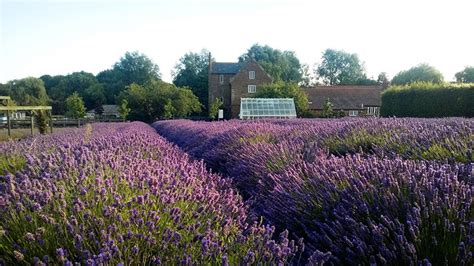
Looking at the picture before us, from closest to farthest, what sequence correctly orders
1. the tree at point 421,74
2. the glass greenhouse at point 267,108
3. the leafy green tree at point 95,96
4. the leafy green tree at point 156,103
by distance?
the glass greenhouse at point 267,108 < the leafy green tree at point 156,103 < the tree at point 421,74 < the leafy green tree at point 95,96

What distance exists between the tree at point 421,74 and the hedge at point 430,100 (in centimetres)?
3491

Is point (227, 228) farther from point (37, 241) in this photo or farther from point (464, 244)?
Result: point (464, 244)

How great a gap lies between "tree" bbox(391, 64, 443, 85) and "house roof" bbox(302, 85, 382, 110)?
27.9ft

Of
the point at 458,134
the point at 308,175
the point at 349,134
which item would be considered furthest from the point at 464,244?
the point at 349,134

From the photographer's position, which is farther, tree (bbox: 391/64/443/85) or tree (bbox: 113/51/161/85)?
tree (bbox: 113/51/161/85)

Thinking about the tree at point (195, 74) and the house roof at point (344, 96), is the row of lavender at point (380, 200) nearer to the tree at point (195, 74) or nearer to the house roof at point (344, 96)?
the house roof at point (344, 96)

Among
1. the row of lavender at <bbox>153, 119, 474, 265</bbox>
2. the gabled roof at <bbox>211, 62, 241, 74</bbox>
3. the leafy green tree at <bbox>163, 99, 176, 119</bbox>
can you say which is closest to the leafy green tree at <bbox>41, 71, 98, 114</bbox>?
the gabled roof at <bbox>211, 62, 241, 74</bbox>

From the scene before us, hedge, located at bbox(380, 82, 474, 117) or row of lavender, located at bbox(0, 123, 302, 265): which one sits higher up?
hedge, located at bbox(380, 82, 474, 117)

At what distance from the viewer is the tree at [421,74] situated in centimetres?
5712

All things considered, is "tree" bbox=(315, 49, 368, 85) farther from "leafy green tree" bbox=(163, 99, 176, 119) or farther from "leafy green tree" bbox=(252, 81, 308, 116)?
"leafy green tree" bbox=(163, 99, 176, 119)

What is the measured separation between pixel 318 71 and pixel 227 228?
8053 cm

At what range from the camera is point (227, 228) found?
2.10 metres

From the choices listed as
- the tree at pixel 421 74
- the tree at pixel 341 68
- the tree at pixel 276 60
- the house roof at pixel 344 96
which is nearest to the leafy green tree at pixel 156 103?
the house roof at pixel 344 96

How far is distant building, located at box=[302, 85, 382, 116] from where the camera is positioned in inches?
1951
